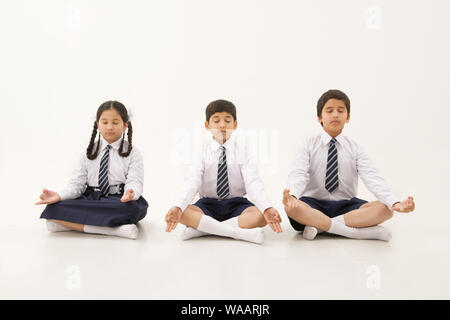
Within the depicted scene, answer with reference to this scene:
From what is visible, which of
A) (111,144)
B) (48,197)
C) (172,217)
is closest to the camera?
(172,217)

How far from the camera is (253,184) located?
8.88 ft

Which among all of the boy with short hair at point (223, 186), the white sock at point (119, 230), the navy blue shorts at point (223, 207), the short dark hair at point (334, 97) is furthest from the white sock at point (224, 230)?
the short dark hair at point (334, 97)

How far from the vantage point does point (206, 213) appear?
105 inches

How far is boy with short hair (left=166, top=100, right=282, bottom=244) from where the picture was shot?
101 inches

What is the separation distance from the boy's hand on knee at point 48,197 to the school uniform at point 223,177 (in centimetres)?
81

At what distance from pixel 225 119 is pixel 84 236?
1.14 m

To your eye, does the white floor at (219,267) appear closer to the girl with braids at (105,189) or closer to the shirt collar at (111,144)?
the girl with braids at (105,189)

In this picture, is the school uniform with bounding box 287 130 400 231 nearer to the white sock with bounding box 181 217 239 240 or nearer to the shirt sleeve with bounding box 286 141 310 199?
the shirt sleeve with bounding box 286 141 310 199

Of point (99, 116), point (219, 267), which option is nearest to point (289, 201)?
point (219, 267)

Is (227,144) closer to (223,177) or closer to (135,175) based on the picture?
(223,177)

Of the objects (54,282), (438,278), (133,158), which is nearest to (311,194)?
(438,278)

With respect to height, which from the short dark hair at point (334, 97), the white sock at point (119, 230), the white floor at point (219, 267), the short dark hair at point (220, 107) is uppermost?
the short dark hair at point (334, 97)

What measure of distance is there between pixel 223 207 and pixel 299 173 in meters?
0.53

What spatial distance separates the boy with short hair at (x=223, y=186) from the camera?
101 inches
